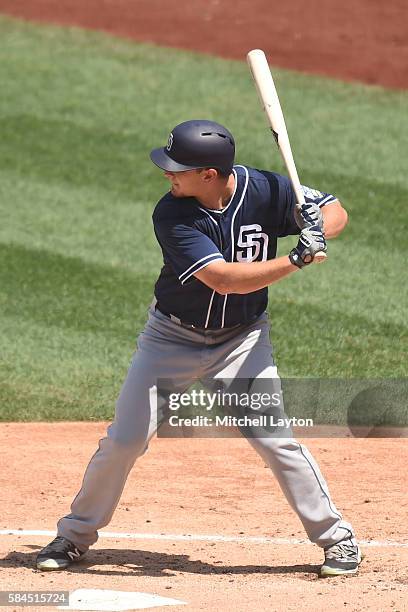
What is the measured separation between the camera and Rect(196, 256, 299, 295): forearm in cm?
480

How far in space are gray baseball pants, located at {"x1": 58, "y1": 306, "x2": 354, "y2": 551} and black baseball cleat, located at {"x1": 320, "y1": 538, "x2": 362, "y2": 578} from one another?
0.03 m

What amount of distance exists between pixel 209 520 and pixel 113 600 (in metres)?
1.18

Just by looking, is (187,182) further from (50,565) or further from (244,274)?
(50,565)

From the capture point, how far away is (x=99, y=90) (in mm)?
13414

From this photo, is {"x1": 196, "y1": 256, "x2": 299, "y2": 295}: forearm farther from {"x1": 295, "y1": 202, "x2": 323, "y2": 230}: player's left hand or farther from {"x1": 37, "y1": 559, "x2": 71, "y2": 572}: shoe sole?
{"x1": 37, "y1": 559, "x2": 71, "y2": 572}: shoe sole

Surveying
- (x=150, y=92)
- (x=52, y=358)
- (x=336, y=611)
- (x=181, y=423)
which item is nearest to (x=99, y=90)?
(x=150, y=92)

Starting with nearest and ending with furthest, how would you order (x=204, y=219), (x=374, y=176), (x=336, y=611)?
(x=336, y=611)
(x=204, y=219)
(x=374, y=176)

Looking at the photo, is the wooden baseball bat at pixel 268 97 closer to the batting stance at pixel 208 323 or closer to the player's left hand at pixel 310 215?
the batting stance at pixel 208 323

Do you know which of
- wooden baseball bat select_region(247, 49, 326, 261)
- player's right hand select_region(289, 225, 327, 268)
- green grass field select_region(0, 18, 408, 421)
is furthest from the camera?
green grass field select_region(0, 18, 408, 421)

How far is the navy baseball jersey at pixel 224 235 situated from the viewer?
500 cm

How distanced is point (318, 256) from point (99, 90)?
8.99 metres

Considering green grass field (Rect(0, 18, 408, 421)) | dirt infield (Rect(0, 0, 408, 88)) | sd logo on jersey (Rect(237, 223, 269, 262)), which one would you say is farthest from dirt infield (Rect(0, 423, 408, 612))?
dirt infield (Rect(0, 0, 408, 88))

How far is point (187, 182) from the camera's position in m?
5.01

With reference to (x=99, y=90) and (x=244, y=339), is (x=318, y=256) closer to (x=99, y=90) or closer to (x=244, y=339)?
(x=244, y=339)
